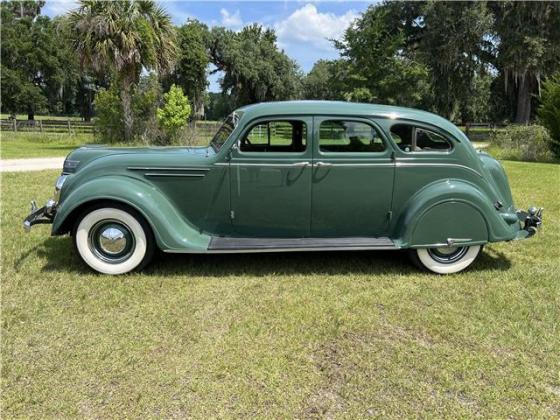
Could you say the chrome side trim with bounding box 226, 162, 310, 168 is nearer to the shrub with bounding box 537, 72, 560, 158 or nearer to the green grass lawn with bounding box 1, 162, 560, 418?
the green grass lawn with bounding box 1, 162, 560, 418

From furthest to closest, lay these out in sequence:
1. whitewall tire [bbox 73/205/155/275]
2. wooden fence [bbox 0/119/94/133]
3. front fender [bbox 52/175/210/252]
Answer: wooden fence [bbox 0/119/94/133]
whitewall tire [bbox 73/205/155/275]
front fender [bbox 52/175/210/252]

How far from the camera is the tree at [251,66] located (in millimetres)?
39531

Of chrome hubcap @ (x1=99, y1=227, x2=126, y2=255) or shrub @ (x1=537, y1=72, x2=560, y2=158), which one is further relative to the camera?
shrub @ (x1=537, y1=72, x2=560, y2=158)

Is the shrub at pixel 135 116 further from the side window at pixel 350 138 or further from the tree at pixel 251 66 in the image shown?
the tree at pixel 251 66

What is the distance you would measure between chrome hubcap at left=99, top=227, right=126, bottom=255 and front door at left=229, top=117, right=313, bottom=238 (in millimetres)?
1103

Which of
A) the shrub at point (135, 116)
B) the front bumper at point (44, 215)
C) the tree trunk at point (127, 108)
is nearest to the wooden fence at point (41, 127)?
the shrub at point (135, 116)

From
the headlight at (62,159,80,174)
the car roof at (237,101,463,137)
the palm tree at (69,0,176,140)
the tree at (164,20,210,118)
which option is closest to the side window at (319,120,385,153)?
the car roof at (237,101,463,137)

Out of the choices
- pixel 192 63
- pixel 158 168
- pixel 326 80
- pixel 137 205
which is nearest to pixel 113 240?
pixel 137 205

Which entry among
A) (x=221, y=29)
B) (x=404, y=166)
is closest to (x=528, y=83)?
(x=221, y=29)

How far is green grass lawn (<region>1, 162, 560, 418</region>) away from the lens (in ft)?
8.34

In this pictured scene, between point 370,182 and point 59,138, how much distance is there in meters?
22.8

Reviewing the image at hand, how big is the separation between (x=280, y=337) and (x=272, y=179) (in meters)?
1.60

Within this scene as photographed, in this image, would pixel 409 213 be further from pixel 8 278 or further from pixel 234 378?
pixel 8 278

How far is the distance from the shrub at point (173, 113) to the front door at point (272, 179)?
14.1m
